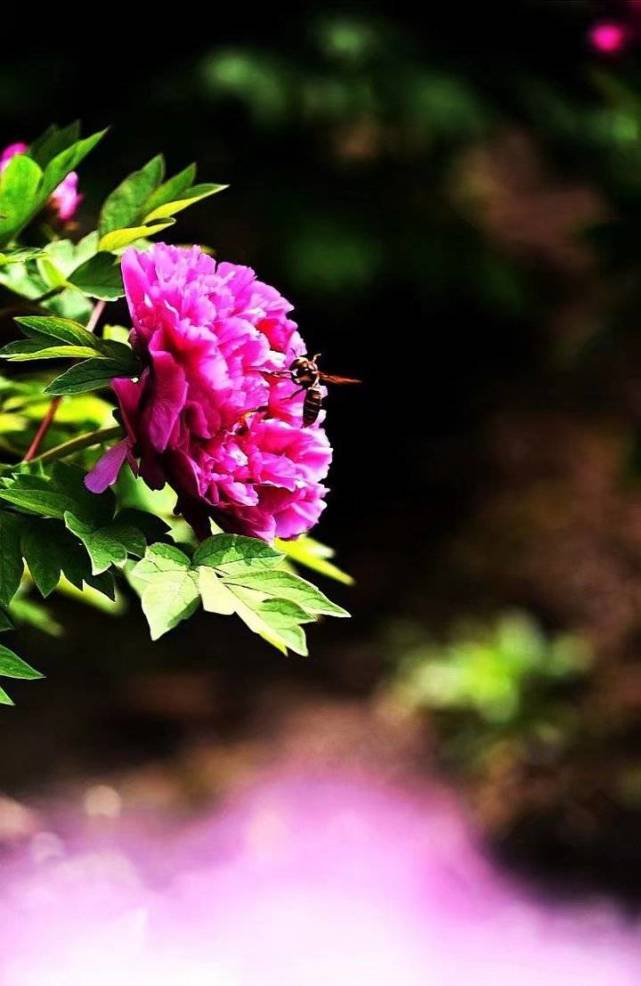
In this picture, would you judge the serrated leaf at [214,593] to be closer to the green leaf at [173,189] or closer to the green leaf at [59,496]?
the green leaf at [59,496]

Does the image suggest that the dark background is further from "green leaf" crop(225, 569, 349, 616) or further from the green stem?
"green leaf" crop(225, 569, 349, 616)

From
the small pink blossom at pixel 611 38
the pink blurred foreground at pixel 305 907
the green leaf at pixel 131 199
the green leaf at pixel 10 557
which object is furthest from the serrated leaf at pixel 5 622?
the small pink blossom at pixel 611 38

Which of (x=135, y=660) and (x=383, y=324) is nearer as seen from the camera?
(x=135, y=660)

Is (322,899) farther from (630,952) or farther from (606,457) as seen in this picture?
(606,457)

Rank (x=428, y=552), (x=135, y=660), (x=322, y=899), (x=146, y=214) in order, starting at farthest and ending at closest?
(x=428, y=552) < (x=135, y=660) < (x=322, y=899) < (x=146, y=214)

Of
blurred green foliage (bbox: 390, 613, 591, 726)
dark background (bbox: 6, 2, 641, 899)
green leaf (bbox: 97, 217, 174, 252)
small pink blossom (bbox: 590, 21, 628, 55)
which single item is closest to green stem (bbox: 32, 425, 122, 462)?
green leaf (bbox: 97, 217, 174, 252)

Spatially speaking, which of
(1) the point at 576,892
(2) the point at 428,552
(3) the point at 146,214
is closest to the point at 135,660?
(2) the point at 428,552

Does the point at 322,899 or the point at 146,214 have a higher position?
the point at 146,214
